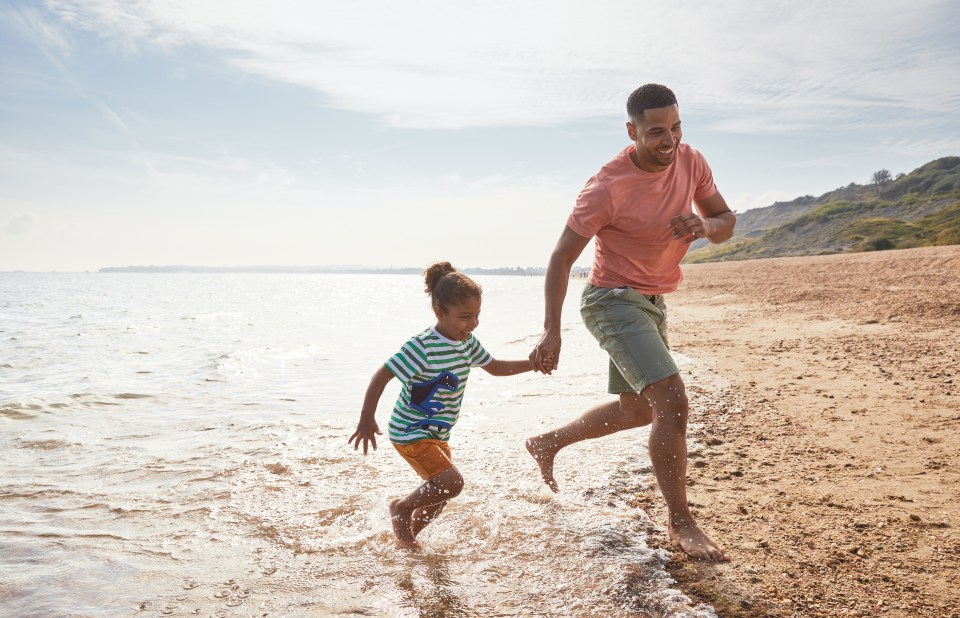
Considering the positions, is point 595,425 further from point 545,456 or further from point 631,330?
point 631,330

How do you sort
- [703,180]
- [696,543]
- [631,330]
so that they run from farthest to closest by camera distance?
[703,180] → [631,330] → [696,543]

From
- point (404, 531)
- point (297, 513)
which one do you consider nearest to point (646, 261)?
point (404, 531)

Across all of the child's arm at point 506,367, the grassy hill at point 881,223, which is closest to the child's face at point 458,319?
the child's arm at point 506,367

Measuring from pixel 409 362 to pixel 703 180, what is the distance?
2.01 metres

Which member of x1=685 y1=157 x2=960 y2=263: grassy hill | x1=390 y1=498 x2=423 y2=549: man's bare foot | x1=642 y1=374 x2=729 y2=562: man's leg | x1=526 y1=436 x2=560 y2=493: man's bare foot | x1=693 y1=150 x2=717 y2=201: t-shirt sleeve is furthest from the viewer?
x1=685 y1=157 x2=960 y2=263: grassy hill

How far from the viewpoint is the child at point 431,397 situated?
10.6 feet

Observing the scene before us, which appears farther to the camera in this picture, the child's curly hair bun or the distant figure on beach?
the child's curly hair bun

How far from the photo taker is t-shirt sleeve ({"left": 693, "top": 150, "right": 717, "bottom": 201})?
3.51 m

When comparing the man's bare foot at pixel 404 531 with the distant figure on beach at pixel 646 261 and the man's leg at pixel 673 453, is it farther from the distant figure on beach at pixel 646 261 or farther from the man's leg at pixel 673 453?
the man's leg at pixel 673 453

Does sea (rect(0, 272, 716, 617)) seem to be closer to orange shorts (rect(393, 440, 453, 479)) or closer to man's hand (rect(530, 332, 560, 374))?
orange shorts (rect(393, 440, 453, 479))

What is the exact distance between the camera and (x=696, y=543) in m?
2.94

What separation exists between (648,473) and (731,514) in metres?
0.89

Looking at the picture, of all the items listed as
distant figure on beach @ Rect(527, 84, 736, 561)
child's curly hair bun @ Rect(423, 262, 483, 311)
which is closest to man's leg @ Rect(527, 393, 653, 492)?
distant figure on beach @ Rect(527, 84, 736, 561)

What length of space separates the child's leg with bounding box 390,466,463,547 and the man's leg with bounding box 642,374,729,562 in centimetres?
106
